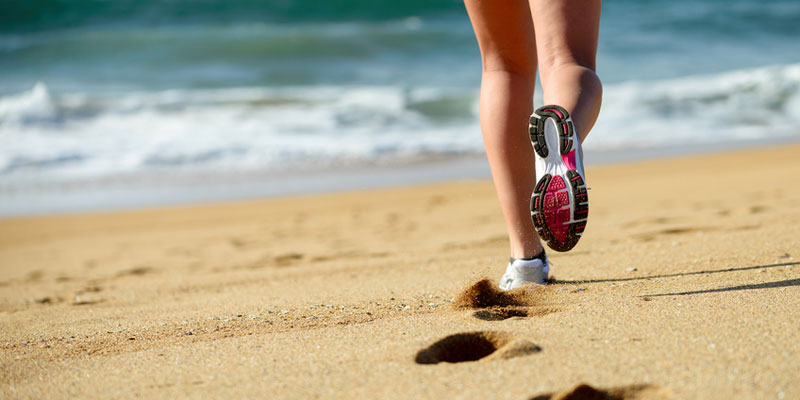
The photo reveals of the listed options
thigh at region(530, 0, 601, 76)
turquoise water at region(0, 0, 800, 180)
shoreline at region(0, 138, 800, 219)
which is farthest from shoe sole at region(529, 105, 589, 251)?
turquoise water at region(0, 0, 800, 180)

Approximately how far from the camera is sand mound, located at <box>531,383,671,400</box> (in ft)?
3.51

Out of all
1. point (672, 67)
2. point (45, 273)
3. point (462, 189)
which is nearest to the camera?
point (45, 273)

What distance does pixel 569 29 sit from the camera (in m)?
1.50

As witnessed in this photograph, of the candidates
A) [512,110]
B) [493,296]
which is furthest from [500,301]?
[512,110]

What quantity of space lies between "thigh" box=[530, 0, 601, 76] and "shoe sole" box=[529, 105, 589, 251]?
0.62 ft

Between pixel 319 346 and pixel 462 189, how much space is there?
12.8ft

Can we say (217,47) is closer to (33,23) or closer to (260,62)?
(260,62)

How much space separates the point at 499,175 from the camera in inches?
70.1

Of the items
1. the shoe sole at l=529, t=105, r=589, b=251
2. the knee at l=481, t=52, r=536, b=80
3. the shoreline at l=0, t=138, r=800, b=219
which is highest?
the knee at l=481, t=52, r=536, b=80

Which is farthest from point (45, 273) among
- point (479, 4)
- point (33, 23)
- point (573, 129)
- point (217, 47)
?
point (33, 23)

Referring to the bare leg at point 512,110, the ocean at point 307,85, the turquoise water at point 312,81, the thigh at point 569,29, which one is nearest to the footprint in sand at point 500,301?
the bare leg at point 512,110

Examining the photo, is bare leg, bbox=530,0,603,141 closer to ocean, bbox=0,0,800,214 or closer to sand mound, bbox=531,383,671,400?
sand mound, bbox=531,383,671,400

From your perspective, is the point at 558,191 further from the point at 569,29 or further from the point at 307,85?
the point at 307,85

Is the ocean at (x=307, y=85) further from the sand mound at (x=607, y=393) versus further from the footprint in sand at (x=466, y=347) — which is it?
the sand mound at (x=607, y=393)
